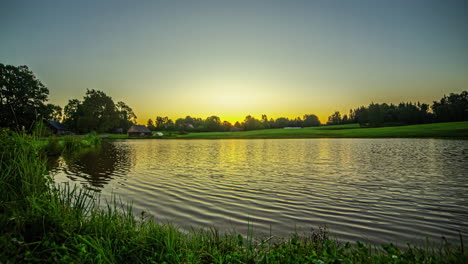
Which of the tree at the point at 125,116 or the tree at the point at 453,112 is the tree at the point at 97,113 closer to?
the tree at the point at 125,116

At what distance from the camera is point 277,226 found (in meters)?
Result: 5.75

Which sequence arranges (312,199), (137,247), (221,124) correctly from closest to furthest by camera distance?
(137,247), (312,199), (221,124)

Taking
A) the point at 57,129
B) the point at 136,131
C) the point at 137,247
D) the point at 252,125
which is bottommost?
the point at 137,247

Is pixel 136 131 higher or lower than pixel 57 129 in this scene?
lower

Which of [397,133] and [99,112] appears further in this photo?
[99,112]

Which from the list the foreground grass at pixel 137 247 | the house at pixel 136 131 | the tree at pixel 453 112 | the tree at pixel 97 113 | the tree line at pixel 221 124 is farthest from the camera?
the tree line at pixel 221 124

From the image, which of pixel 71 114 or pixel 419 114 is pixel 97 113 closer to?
pixel 71 114

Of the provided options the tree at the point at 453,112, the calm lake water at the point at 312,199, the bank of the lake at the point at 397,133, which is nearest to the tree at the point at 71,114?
the bank of the lake at the point at 397,133

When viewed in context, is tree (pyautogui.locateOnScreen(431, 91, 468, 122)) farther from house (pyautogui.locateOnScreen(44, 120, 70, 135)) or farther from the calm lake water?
house (pyautogui.locateOnScreen(44, 120, 70, 135))

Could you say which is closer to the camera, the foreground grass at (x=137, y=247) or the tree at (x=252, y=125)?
the foreground grass at (x=137, y=247)

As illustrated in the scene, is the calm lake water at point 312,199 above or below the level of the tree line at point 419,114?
below

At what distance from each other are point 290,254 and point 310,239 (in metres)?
1.42

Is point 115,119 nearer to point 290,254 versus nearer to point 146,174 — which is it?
A: point 146,174

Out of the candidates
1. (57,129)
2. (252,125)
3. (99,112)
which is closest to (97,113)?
(99,112)
